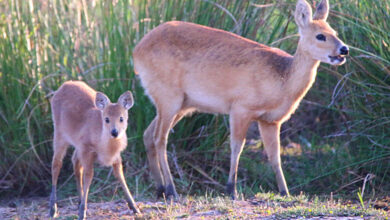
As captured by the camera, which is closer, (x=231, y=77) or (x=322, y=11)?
(x=322, y=11)

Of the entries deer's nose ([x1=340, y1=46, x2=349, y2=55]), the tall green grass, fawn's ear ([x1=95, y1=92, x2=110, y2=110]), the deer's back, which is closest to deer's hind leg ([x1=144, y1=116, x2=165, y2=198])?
the tall green grass

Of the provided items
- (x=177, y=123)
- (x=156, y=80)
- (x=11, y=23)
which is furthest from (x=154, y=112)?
(x=11, y=23)

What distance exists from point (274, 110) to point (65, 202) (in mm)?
2697

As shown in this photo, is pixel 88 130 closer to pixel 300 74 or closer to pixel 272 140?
pixel 272 140

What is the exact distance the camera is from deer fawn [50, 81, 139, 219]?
19.0 feet

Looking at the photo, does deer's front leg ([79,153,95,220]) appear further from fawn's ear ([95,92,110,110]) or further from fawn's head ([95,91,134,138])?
fawn's ear ([95,92,110,110])

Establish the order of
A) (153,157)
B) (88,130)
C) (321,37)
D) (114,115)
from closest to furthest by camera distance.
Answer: (114,115) < (88,130) < (321,37) < (153,157)

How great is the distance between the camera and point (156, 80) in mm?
7094

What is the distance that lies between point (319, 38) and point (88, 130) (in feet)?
8.12

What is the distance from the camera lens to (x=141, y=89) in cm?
784

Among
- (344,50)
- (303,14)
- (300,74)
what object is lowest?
(300,74)

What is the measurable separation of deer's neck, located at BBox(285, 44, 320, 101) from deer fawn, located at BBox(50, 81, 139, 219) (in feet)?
5.52

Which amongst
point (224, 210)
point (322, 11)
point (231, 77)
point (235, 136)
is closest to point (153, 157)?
point (235, 136)

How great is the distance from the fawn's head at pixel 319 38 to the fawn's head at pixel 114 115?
6.29ft
